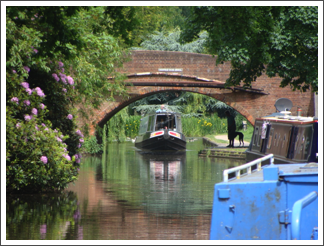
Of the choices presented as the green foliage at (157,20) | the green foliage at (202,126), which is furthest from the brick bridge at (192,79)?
the green foliage at (202,126)

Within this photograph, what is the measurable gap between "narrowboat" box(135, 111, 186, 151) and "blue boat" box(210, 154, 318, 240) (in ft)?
71.4

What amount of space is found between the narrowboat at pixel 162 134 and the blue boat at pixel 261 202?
2177 centimetres

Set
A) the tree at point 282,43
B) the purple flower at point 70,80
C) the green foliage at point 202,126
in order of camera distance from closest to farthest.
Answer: the purple flower at point 70,80 → the tree at point 282,43 → the green foliage at point 202,126

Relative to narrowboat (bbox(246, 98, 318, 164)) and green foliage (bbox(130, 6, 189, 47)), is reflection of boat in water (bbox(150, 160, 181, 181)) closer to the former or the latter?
narrowboat (bbox(246, 98, 318, 164))

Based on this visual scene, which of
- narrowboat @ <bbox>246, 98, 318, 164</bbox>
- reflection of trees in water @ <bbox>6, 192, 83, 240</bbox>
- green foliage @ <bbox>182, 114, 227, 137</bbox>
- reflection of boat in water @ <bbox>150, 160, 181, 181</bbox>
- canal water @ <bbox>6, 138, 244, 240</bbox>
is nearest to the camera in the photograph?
reflection of trees in water @ <bbox>6, 192, 83, 240</bbox>

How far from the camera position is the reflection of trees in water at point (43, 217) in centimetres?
723

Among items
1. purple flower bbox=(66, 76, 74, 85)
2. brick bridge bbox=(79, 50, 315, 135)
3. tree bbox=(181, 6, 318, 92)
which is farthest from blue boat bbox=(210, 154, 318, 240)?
brick bridge bbox=(79, 50, 315, 135)

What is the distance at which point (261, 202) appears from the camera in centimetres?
530

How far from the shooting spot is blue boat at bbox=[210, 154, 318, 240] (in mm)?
5152

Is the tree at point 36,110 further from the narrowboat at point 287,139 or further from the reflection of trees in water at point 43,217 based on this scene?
the narrowboat at point 287,139

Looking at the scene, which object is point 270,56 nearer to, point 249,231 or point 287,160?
point 287,160

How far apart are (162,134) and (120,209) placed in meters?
17.9

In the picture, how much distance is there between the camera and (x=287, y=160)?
1096cm

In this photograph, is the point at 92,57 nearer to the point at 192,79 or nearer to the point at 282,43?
the point at 282,43
